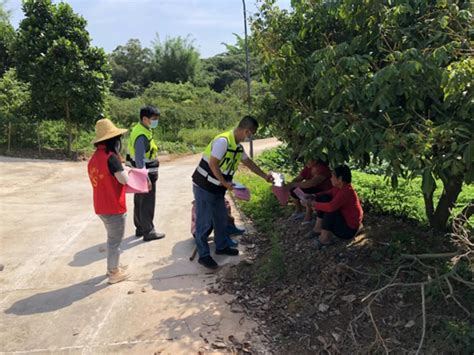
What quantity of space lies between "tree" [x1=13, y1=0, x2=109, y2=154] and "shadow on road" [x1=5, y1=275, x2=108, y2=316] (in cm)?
1055

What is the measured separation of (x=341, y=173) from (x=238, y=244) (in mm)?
1719

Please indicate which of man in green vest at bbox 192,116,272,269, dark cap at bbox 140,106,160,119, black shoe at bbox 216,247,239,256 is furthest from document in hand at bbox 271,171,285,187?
dark cap at bbox 140,106,160,119

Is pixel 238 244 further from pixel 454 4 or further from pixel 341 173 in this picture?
pixel 454 4

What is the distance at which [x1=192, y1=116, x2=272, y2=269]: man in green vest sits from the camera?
15.0ft

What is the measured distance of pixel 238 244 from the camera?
5.62m

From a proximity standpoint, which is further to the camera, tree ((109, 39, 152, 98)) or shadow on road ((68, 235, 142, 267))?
tree ((109, 39, 152, 98))

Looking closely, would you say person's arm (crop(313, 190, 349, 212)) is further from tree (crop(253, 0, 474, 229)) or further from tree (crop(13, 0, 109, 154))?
tree (crop(13, 0, 109, 154))

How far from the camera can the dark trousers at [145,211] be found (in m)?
5.67

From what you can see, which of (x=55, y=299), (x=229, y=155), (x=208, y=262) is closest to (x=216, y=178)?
(x=229, y=155)

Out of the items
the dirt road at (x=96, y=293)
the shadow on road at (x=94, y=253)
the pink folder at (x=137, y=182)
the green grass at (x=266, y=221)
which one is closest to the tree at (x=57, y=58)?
the green grass at (x=266, y=221)

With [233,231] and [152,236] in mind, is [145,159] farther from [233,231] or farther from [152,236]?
[233,231]

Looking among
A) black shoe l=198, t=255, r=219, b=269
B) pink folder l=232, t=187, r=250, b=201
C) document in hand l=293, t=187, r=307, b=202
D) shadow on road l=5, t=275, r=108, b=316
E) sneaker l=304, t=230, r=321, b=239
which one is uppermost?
pink folder l=232, t=187, r=250, b=201

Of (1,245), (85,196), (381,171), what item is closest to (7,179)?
(85,196)

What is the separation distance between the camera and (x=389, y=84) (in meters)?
3.12
